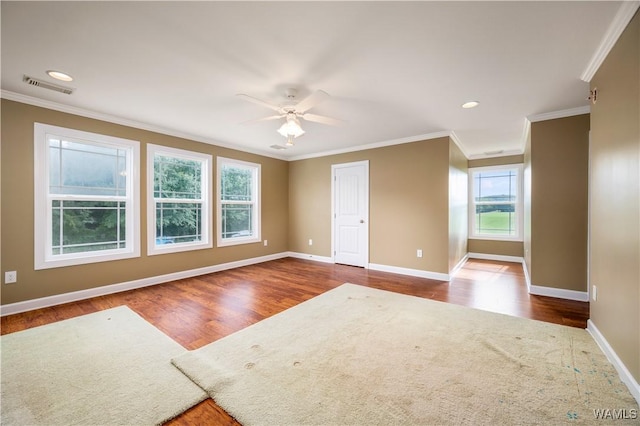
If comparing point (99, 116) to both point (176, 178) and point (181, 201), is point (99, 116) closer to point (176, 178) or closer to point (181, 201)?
point (176, 178)

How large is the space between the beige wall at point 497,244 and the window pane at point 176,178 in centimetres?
599

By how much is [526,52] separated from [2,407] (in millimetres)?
4284

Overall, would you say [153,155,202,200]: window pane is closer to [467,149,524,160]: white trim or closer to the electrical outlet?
the electrical outlet

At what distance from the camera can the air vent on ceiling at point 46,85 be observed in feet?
8.52

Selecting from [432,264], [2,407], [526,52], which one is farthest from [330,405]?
[432,264]

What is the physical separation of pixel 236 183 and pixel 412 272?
3794mm

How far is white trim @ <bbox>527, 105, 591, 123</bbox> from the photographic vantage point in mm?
3262

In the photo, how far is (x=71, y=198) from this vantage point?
3383 mm

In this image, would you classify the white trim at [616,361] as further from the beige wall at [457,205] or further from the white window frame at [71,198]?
the white window frame at [71,198]

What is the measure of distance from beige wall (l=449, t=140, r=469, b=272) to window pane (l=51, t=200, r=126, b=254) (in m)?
5.11

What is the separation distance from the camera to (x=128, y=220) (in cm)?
387

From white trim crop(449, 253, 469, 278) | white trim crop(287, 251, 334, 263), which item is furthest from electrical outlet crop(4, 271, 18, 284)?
white trim crop(449, 253, 469, 278)

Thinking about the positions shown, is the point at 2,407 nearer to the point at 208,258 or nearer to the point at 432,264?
the point at 208,258

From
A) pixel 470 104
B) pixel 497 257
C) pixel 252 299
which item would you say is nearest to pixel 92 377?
pixel 252 299
